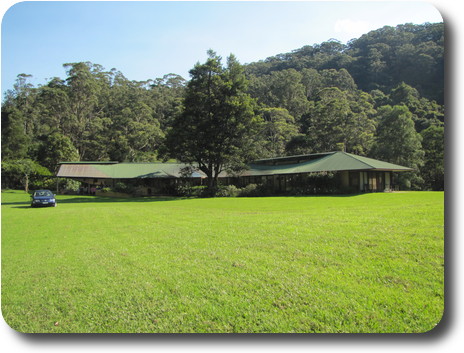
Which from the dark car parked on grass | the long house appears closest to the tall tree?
the long house

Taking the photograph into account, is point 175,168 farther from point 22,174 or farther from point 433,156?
point 433,156

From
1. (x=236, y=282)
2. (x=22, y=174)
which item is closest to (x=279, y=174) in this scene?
(x=236, y=282)

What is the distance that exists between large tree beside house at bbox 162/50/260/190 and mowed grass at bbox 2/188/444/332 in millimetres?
25242

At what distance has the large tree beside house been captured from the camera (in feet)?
109

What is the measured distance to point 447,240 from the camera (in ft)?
15.7

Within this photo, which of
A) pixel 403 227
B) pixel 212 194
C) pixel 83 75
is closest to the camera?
pixel 403 227

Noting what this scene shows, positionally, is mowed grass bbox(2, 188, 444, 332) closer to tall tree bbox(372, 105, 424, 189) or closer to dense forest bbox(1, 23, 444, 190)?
dense forest bbox(1, 23, 444, 190)

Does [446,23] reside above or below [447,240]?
above

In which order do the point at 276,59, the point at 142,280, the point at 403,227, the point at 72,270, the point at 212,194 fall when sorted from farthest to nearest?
the point at 276,59
the point at 212,194
the point at 403,227
the point at 72,270
the point at 142,280

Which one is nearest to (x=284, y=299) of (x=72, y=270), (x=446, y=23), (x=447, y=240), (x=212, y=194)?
(x=447, y=240)

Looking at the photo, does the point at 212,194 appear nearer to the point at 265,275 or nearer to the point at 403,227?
the point at 403,227

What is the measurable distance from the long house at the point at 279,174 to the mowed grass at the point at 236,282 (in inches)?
905

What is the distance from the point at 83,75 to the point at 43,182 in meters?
30.4

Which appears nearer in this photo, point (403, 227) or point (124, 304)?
point (124, 304)
